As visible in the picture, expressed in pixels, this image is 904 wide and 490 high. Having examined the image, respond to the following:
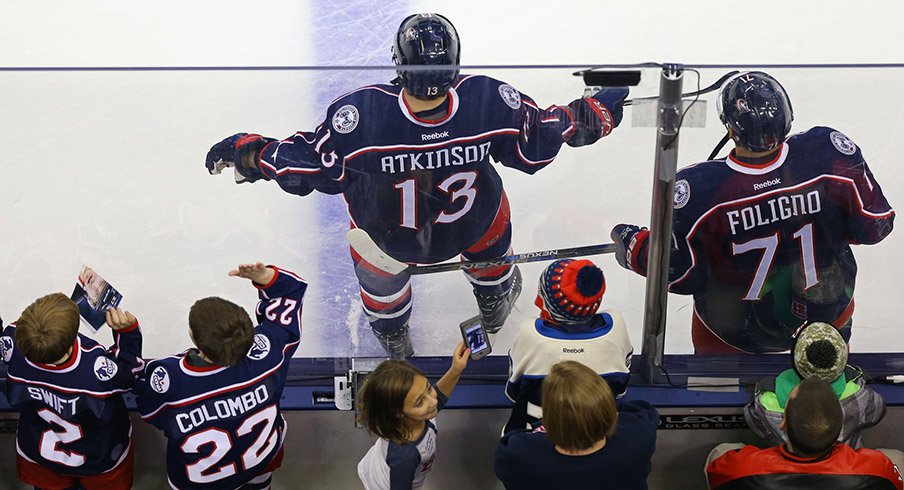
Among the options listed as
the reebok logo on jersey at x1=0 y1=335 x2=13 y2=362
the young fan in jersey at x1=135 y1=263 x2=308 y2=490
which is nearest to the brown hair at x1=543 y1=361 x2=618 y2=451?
the young fan in jersey at x1=135 y1=263 x2=308 y2=490

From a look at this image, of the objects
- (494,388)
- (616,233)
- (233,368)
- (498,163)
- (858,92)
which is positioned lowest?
(494,388)

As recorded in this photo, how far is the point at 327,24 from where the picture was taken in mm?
4668

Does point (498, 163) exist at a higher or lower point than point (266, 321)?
higher

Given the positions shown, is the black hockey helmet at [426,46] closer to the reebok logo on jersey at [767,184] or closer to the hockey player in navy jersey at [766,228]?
the hockey player in navy jersey at [766,228]

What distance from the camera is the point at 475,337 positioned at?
266cm

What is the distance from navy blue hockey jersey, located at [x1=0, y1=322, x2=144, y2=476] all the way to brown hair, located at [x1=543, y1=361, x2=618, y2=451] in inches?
39.5

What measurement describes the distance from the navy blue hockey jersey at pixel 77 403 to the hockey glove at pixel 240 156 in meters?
0.48

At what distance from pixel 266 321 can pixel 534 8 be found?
99.4 inches

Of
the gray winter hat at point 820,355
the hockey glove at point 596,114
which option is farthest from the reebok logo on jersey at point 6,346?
the gray winter hat at point 820,355

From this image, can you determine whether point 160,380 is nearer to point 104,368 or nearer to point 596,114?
point 104,368

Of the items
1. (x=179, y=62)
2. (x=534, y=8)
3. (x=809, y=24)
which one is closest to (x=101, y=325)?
(x=179, y=62)

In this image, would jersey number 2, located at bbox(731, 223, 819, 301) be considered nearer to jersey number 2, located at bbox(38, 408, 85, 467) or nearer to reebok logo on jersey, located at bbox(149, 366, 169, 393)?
reebok logo on jersey, located at bbox(149, 366, 169, 393)

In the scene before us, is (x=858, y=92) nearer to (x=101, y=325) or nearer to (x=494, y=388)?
(x=494, y=388)

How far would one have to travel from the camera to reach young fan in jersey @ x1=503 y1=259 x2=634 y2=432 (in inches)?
96.4
